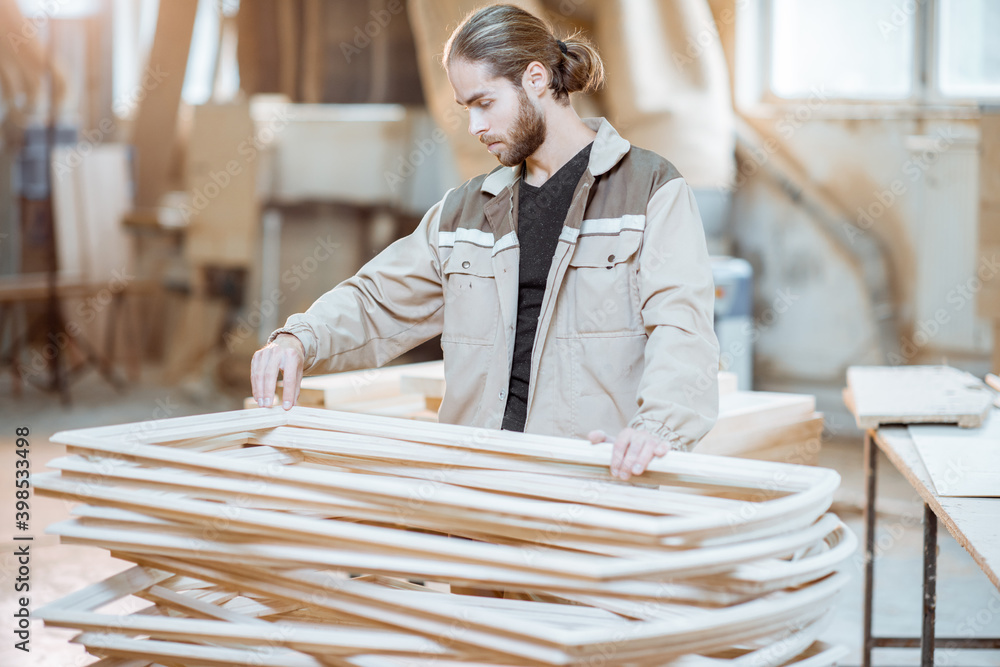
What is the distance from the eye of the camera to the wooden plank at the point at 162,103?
25.4 ft

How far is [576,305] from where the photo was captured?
2031 millimetres

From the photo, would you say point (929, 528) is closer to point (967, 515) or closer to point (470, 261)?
point (967, 515)

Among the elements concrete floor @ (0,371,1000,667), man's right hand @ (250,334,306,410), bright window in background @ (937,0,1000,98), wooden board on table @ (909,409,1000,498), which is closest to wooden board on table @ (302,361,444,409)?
man's right hand @ (250,334,306,410)

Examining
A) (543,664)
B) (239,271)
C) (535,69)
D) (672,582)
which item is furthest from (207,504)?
(239,271)

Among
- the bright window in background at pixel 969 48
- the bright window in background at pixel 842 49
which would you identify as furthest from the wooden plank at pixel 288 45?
the bright window in background at pixel 969 48

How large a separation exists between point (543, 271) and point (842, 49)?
4731mm

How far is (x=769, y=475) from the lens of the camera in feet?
4.76

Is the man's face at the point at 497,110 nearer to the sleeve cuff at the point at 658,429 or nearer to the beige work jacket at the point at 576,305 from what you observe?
the beige work jacket at the point at 576,305

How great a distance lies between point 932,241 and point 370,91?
13.3ft

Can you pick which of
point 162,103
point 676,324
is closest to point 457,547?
point 676,324

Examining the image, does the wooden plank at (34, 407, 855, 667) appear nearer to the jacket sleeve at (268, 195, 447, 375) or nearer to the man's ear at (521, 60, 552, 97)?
the jacket sleeve at (268, 195, 447, 375)

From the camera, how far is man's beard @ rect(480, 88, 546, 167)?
6.79 ft

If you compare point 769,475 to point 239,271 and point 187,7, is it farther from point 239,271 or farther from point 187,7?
point 187,7

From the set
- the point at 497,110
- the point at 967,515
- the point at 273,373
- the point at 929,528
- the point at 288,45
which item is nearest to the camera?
the point at 967,515
